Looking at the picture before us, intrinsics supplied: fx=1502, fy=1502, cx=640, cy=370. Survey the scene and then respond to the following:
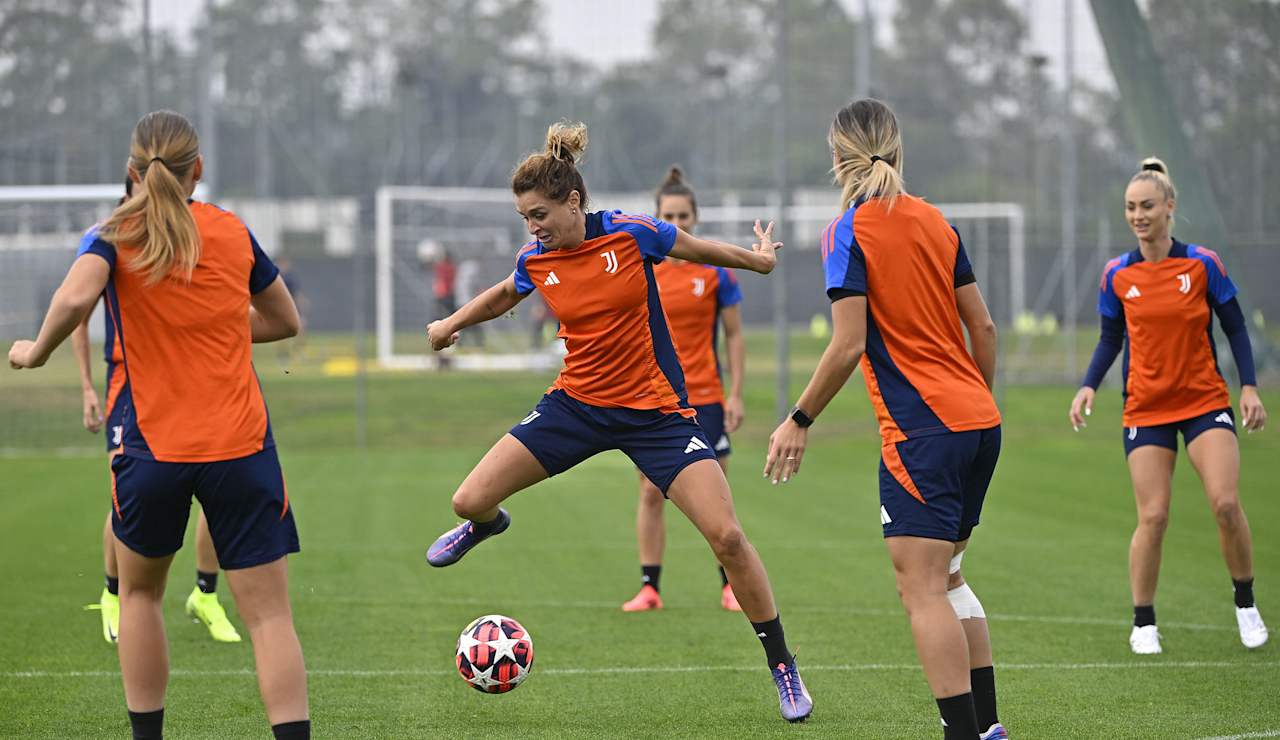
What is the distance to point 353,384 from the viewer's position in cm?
2452

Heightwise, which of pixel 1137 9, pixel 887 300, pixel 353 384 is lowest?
pixel 353 384

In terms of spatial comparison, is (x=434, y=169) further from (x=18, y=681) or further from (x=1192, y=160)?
(x=18, y=681)

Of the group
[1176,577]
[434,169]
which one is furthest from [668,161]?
[1176,577]

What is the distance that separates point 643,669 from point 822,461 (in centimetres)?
1023

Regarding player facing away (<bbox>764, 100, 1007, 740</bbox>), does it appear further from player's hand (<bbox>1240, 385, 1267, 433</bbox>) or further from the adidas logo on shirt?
player's hand (<bbox>1240, 385, 1267, 433</bbox>)

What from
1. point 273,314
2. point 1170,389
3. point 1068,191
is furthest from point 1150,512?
point 1068,191

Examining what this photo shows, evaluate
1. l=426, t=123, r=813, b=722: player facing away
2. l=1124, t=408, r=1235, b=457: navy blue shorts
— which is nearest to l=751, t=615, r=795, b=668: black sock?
l=426, t=123, r=813, b=722: player facing away

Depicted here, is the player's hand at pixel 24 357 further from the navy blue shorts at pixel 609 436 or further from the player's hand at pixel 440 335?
the navy blue shorts at pixel 609 436

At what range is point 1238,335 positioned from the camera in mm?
7105

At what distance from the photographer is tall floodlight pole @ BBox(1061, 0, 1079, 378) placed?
73.7 ft

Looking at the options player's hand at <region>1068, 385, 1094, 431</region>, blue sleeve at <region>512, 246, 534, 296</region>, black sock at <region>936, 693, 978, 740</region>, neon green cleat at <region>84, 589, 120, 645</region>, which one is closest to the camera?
black sock at <region>936, 693, 978, 740</region>

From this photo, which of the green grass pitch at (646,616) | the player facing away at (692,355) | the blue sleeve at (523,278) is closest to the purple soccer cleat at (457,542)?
the green grass pitch at (646,616)

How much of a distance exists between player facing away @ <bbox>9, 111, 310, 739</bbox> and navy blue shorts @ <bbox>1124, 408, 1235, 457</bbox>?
421 centimetres

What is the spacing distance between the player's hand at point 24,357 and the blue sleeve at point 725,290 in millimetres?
4569
